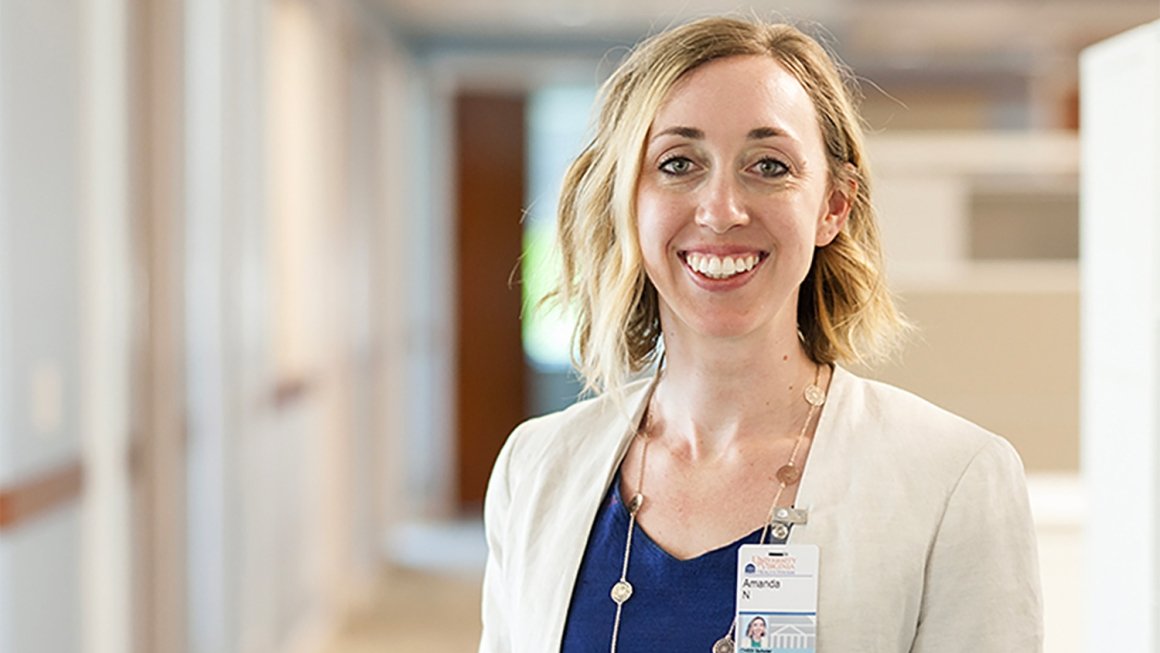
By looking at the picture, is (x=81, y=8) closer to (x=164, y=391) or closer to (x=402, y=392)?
(x=164, y=391)

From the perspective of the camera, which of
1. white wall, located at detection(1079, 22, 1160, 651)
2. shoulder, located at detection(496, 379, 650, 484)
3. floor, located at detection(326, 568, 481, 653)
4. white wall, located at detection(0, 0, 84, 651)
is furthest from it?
floor, located at detection(326, 568, 481, 653)

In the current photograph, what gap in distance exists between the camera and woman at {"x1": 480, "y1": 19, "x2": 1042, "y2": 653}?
1452mm

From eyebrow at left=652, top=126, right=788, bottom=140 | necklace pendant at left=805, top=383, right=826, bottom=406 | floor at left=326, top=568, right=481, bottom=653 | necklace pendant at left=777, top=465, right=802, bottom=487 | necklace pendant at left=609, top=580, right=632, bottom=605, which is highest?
eyebrow at left=652, top=126, right=788, bottom=140

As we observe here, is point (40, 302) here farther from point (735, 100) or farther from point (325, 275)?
point (325, 275)

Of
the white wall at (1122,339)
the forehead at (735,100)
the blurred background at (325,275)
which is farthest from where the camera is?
the blurred background at (325,275)

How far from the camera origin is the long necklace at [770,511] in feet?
4.92

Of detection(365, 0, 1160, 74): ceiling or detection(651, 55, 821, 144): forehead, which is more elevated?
detection(365, 0, 1160, 74): ceiling

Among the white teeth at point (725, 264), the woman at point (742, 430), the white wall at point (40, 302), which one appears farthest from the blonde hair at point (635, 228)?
the white wall at point (40, 302)

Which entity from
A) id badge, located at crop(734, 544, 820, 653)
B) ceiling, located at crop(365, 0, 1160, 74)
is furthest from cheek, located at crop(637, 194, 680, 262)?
ceiling, located at crop(365, 0, 1160, 74)

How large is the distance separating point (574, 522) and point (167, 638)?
8.76ft

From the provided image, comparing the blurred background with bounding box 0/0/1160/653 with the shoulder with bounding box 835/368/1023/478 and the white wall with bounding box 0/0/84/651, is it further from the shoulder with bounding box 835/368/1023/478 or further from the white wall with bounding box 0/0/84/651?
the shoulder with bounding box 835/368/1023/478

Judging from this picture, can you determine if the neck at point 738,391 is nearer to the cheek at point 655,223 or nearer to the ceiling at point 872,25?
the cheek at point 655,223


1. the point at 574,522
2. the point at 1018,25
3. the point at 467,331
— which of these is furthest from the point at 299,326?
the point at 574,522

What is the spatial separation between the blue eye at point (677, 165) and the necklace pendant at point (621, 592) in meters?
0.42
